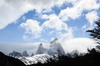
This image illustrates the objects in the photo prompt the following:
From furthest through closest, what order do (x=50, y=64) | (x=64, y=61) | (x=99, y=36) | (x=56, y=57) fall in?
(x=99, y=36) → (x=56, y=57) → (x=50, y=64) → (x=64, y=61)

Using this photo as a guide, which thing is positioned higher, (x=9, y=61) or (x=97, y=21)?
(x=97, y=21)

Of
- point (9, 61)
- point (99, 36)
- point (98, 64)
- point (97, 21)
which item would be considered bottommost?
point (98, 64)

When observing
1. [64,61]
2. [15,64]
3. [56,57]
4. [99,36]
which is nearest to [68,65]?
[64,61]

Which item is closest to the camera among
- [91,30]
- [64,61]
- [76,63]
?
[76,63]

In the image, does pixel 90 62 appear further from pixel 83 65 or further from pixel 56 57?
pixel 56 57

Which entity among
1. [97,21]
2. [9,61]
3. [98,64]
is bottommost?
[98,64]

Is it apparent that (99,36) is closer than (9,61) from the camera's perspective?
No

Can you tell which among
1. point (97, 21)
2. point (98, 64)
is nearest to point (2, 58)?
point (98, 64)

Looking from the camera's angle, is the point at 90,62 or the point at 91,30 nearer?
the point at 90,62

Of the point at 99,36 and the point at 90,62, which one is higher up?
the point at 99,36

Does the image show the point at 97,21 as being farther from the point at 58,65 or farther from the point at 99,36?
the point at 58,65
